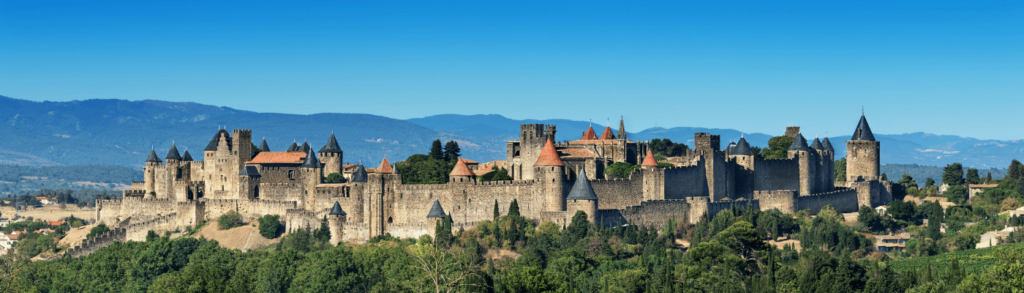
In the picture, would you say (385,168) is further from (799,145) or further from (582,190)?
(799,145)

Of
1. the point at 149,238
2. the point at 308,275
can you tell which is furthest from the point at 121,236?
the point at 308,275

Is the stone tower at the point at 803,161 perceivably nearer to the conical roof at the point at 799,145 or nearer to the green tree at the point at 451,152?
the conical roof at the point at 799,145

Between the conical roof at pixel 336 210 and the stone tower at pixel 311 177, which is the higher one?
the stone tower at pixel 311 177

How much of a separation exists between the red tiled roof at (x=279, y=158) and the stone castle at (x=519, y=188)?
0.09m

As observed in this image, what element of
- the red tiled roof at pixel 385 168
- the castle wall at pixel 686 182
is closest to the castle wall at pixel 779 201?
the castle wall at pixel 686 182

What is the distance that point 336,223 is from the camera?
230 feet

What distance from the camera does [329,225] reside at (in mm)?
70500

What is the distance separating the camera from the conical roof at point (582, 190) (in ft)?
212

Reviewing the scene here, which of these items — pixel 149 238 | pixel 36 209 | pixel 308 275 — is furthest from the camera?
pixel 36 209

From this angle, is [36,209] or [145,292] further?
[36,209]

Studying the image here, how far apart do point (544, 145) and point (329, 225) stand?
1373 centimetres

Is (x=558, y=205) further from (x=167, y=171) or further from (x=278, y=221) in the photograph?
(x=167, y=171)

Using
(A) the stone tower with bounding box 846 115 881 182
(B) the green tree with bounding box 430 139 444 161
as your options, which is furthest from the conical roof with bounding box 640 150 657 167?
(A) the stone tower with bounding box 846 115 881 182

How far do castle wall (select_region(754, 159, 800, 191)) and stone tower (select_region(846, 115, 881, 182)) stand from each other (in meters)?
6.16
